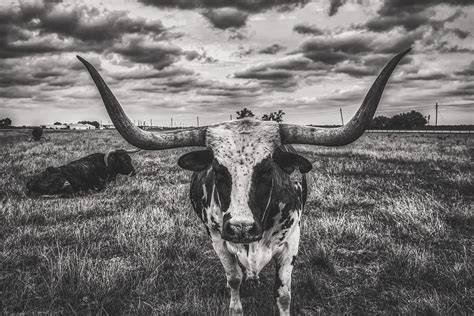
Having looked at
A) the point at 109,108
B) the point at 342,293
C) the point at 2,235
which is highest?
Answer: the point at 109,108

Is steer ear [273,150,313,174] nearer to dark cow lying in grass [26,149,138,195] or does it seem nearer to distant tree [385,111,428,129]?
dark cow lying in grass [26,149,138,195]

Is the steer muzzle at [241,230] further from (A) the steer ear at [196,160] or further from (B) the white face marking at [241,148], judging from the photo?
(A) the steer ear at [196,160]

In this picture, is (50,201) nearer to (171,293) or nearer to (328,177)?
(171,293)

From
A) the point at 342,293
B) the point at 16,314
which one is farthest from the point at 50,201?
the point at 342,293

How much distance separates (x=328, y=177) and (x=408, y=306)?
20.7ft

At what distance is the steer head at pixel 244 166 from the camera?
248 cm

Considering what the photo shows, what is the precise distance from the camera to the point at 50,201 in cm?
745

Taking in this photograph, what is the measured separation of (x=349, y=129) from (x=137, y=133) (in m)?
1.84

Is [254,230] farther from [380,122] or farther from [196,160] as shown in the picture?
[380,122]

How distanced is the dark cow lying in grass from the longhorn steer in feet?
19.6

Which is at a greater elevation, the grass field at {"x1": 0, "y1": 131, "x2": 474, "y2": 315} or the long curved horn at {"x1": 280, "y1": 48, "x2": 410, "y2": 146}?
the long curved horn at {"x1": 280, "y1": 48, "x2": 410, "y2": 146}

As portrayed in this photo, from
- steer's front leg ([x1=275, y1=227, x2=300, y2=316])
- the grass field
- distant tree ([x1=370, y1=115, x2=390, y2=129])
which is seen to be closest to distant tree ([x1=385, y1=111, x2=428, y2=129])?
distant tree ([x1=370, y1=115, x2=390, y2=129])

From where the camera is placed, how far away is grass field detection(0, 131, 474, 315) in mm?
3336

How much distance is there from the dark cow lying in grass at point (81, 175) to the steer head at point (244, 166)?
637 cm
